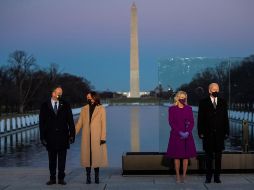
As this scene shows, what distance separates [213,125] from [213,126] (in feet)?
0.06

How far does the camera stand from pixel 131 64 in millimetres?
95062

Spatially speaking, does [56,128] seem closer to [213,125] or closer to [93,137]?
[93,137]

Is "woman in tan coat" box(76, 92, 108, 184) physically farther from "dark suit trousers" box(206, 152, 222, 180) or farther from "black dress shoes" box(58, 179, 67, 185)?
"dark suit trousers" box(206, 152, 222, 180)

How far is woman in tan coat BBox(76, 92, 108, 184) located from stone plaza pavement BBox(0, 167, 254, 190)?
357mm

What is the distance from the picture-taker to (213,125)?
10281 millimetres

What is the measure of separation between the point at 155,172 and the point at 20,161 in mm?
6887

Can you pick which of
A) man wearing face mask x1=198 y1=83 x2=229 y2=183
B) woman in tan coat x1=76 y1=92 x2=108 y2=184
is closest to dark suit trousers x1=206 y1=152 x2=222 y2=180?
man wearing face mask x1=198 y1=83 x2=229 y2=183

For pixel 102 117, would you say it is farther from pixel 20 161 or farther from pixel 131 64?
→ pixel 131 64

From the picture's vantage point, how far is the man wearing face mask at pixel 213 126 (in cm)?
1027

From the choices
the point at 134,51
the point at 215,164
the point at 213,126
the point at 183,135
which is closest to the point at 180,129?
the point at 183,135

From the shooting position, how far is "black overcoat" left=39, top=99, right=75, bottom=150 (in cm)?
1030

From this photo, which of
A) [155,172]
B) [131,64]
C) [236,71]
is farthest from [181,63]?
[131,64]

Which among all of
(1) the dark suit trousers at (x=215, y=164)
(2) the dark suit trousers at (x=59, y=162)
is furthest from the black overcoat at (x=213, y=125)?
(2) the dark suit trousers at (x=59, y=162)

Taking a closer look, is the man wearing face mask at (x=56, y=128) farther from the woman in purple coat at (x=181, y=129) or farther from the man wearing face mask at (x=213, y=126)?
the man wearing face mask at (x=213, y=126)
